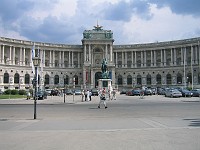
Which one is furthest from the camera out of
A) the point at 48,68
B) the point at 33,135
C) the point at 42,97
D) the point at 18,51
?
the point at 48,68

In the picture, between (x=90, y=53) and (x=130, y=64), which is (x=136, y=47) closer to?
(x=130, y=64)

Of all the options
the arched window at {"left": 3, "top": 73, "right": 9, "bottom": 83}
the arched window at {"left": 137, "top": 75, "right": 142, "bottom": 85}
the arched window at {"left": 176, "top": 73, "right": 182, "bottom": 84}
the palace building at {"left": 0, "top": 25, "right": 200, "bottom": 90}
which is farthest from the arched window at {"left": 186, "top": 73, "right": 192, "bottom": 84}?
the arched window at {"left": 3, "top": 73, "right": 9, "bottom": 83}

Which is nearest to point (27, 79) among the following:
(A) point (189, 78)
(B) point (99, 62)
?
(B) point (99, 62)

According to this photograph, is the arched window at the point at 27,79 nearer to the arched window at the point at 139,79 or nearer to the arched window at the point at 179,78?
the arched window at the point at 139,79

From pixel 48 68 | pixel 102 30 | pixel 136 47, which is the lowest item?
pixel 48 68

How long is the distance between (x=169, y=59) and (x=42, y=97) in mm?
89658

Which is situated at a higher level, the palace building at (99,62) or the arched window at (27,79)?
the palace building at (99,62)

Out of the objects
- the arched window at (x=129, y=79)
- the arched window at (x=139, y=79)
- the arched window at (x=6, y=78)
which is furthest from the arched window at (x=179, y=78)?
the arched window at (x=6, y=78)

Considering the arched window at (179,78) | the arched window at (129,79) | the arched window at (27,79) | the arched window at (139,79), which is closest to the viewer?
the arched window at (27,79)

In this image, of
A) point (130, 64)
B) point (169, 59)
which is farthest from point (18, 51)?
point (169, 59)

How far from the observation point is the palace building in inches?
4990

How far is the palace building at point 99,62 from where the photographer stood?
127 metres

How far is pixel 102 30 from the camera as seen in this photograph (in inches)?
5782

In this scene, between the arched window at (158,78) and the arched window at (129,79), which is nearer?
the arched window at (158,78)
